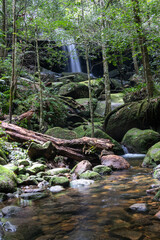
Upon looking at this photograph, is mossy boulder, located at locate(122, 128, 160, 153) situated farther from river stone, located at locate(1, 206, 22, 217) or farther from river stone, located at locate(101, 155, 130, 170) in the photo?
river stone, located at locate(1, 206, 22, 217)

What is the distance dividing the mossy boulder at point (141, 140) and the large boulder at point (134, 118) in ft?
4.37

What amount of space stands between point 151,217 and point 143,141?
6065mm

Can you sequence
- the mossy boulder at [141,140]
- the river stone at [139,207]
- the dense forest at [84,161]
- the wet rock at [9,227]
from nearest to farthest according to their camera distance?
the wet rock at [9,227]
the dense forest at [84,161]
the river stone at [139,207]
the mossy boulder at [141,140]

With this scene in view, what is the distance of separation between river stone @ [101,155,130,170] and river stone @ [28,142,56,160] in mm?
1714

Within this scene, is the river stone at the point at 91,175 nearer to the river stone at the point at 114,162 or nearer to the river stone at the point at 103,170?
the river stone at the point at 103,170

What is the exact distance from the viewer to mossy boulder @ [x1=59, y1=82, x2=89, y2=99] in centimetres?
1451

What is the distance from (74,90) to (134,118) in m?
5.98

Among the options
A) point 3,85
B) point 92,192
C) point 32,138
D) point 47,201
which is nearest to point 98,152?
point 32,138

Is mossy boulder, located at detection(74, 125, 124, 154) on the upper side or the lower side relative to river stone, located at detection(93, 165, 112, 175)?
upper

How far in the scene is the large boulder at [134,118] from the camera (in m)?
9.82

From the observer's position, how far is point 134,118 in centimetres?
1034

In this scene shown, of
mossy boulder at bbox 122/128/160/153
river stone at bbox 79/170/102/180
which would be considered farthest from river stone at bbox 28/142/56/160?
mossy boulder at bbox 122/128/160/153

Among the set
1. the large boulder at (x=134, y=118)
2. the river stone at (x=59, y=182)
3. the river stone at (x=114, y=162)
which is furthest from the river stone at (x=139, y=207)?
the large boulder at (x=134, y=118)

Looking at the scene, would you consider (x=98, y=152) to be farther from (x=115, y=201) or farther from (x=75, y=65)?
(x=75, y=65)
